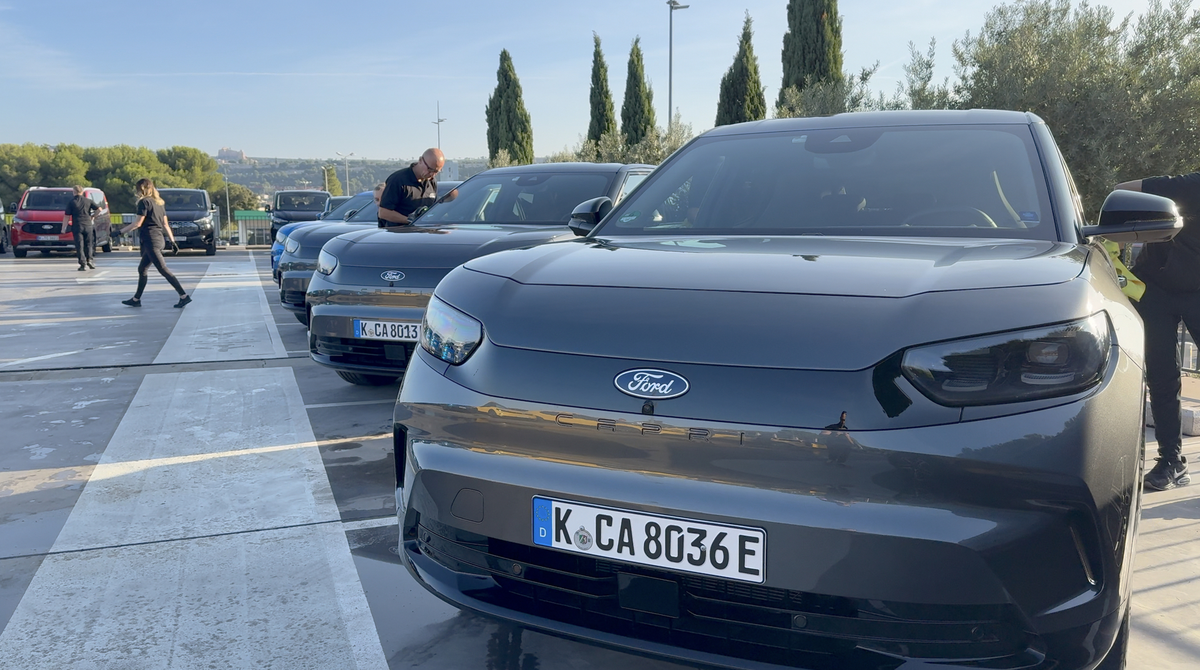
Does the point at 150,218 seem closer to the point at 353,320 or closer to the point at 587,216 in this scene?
the point at 353,320

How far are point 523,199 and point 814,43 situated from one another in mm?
19067

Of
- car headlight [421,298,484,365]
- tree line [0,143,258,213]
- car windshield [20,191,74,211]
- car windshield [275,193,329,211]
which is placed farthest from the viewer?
tree line [0,143,258,213]

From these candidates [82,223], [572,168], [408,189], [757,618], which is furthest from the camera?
[82,223]

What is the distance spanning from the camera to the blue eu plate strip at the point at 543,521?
1.91m

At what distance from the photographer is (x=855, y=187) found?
296cm

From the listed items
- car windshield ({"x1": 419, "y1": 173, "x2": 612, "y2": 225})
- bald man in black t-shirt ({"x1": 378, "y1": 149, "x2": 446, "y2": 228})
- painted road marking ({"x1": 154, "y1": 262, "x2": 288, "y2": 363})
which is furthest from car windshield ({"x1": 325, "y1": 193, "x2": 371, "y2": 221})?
car windshield ({"x1": 419, "y1": 173, "x2": 612, "y2": 225})

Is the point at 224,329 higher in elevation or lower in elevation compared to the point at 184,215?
lower

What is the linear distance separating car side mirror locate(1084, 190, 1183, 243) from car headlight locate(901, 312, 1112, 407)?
1.06 m

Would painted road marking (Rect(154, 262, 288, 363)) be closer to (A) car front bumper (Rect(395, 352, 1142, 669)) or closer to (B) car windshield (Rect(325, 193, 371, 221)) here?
(B) car windshield (Rect(325, 193, 371, 221))

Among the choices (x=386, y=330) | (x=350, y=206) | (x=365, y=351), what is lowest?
(x=365, y=351)

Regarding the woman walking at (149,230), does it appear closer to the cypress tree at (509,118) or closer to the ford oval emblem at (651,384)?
the ford oval emblem at (651,384)

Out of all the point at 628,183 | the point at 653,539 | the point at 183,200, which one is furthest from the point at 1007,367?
the point at 183,200

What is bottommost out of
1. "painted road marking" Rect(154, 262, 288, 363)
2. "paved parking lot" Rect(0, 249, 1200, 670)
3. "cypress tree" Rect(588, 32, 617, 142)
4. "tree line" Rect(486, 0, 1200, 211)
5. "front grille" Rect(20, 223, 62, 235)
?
"painted road marking" Rect(154, 262, 288, 363)

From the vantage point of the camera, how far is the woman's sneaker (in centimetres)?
404
